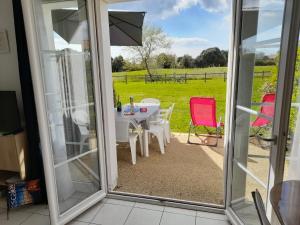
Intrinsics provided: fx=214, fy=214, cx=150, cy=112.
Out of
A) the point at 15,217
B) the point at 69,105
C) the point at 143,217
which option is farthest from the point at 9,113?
the point at 143,217

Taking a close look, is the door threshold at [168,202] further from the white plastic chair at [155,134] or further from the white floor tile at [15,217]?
the white plastic chair at [155,134]

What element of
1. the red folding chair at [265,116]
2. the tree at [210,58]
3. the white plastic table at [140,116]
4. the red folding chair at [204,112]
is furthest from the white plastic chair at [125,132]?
the tree at [210,58]

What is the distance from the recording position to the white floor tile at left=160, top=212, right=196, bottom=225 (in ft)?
6.80

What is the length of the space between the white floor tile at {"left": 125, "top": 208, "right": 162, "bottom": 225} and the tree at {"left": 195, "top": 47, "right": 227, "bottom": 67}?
5064mm

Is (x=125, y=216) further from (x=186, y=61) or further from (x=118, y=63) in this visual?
(x=118, y=63)

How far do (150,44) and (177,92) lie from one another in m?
1.85

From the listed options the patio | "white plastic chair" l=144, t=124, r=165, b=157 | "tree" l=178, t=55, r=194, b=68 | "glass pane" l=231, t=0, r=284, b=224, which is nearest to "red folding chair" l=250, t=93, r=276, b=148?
"glass pane" l=231, t=0, r=284, b=224

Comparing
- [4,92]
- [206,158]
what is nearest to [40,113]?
[4,92]

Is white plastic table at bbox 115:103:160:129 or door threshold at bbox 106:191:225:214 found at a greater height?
white plastic table at bbox 115:103:160:129

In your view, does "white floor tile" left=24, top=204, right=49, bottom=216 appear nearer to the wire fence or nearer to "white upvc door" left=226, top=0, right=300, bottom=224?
"white upvc door" left=226, top=0, right=300, bottom=224

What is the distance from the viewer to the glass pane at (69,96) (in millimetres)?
1990

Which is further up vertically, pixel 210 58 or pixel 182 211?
pixel 210 58

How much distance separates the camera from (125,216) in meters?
2.18

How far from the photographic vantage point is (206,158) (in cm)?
353
